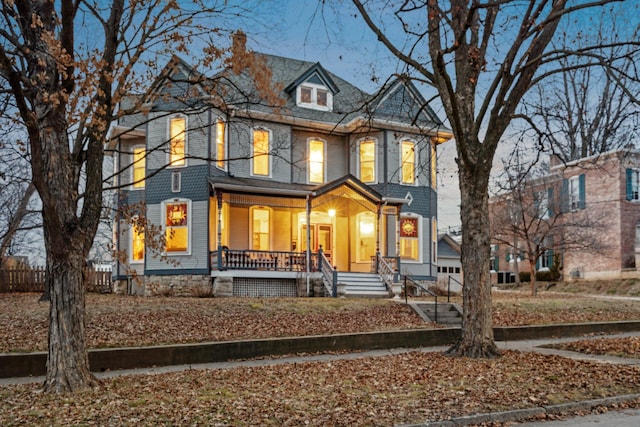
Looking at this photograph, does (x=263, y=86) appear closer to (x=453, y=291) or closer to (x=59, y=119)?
(x=59, y=119)

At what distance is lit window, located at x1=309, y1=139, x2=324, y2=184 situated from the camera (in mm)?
25641

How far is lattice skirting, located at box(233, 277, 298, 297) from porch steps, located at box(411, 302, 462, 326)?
6.12 metres

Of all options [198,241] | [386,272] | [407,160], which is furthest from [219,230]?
[407,160]

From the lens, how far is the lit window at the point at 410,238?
26312 mm

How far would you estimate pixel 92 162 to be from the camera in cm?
932

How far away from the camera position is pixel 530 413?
24.5ft

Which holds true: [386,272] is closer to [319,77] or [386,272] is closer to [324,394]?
[319,77]

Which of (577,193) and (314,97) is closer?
(314,97)

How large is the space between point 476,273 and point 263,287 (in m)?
12.3

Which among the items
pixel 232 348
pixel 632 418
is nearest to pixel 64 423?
pixel 232 348

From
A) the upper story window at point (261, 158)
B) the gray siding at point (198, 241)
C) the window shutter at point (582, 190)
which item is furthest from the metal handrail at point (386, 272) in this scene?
the window shutter at point (582, 190)

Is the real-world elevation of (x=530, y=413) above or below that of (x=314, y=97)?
below

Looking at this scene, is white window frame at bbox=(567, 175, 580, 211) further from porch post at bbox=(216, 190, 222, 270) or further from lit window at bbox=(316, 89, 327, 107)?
porch post at bbox=(216, 190, 222, 270)

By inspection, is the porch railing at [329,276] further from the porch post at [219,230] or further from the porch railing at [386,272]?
the porch post at [219,230]
